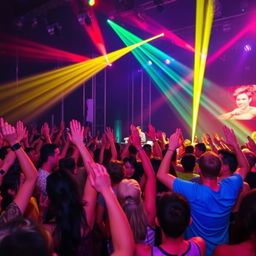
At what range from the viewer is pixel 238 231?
5.89ft

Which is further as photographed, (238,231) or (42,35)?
(42,35)

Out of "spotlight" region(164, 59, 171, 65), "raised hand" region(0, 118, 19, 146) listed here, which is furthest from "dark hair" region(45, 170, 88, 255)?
"spotlight" region(164, 59, 171, 65)

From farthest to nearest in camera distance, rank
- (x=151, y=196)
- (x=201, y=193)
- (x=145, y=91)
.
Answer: (x=145, y=91)
(x=151, y=196)
(x=201, y=193)

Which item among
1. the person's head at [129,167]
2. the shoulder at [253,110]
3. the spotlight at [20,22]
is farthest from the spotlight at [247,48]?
the person's head at [129,167]

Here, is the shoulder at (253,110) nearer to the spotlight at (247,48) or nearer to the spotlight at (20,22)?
the spotlight at (247,48)

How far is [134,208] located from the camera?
1.98 metres

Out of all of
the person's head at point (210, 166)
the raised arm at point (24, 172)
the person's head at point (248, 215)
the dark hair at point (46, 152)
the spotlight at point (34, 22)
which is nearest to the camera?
the person's head at point (248, 215)

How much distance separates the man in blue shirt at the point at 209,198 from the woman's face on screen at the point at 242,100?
386 inches

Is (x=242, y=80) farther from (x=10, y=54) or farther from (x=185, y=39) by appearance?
(x=10, y=54)

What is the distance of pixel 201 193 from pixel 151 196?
38 cm

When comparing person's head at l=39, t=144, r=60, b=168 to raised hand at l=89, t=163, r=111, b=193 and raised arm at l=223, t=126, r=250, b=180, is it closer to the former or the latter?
raised arm at l=223, t=126, r=250, b=180

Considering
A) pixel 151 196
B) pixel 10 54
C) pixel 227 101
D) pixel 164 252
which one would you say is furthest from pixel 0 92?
pixel 164 252

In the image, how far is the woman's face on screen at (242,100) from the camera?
38.1ft

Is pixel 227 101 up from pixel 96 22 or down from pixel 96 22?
down
